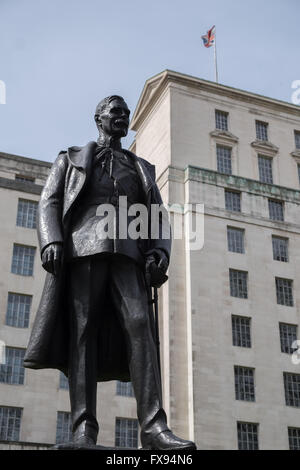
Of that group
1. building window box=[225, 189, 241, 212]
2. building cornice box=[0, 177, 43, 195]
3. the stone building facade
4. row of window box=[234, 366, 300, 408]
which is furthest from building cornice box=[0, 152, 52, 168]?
row of window box=[234, 366, 300, 408]

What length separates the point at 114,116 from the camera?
26.7 feet

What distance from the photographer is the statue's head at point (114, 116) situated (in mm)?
8141

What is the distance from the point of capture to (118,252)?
7359mm

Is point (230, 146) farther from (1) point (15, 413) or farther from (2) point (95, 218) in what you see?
(2) point (95, 218)

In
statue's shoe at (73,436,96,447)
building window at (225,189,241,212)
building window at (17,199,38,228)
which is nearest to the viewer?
statue's shoe at (73,436,96,447)

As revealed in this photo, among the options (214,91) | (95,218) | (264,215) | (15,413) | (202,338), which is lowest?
(95,218)

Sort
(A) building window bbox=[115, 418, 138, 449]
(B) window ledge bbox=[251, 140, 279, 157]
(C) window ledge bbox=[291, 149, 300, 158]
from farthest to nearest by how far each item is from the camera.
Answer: (C) window ledge bbox=[291, 149, 300, 158], (B) window ledge bbox=[251, 140, 279, 157], (A) building window bbox=[115, 418, 138, 449]

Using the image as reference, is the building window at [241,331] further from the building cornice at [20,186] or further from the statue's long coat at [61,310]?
the statue's long coat at [61,310]

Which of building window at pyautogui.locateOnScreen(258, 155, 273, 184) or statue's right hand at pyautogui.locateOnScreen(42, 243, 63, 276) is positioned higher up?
building window at pyautogui.locateOnScreen(258, 155, 273, 184)

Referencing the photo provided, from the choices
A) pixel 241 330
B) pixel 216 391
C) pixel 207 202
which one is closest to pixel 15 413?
pixel 216 391

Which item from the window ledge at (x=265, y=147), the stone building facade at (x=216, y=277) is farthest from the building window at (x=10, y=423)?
the window ledge at (x=265, y=147)

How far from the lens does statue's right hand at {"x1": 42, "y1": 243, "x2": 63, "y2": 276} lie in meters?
7.11

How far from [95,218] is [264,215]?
1825 inches

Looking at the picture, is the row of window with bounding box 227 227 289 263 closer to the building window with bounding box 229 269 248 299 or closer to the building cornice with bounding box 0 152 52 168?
the building window with bounding box 229 269 248 299
